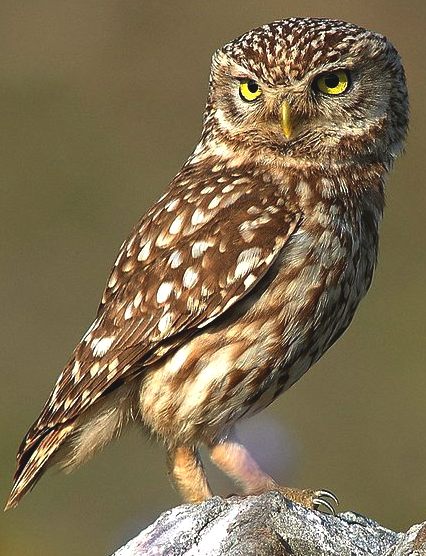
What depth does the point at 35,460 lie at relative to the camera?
5547 millimetres

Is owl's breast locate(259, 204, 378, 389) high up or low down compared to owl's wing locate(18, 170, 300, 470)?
down

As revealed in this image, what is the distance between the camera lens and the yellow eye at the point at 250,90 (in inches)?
225

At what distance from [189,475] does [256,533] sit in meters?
1.33

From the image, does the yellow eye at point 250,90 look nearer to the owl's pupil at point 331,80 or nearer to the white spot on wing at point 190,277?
the owl's pupil at point 331,80

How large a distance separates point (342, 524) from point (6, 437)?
675cm

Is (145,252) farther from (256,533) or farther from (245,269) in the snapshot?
(256,533)

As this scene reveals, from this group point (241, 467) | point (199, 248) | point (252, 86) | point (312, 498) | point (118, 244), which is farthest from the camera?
point (118, 244)

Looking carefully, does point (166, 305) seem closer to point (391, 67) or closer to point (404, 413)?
point (391, 67)

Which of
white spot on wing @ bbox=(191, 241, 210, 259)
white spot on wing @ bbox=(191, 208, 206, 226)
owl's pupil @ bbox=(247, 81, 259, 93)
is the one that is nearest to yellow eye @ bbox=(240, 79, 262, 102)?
owl's pupil @ bbox=(247, 81, 259, 93)

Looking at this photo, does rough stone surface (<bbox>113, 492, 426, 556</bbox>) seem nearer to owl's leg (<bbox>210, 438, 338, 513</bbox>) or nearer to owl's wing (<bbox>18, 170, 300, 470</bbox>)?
owl's leg (<bbox>210, 438, 338, 513</bbox>)

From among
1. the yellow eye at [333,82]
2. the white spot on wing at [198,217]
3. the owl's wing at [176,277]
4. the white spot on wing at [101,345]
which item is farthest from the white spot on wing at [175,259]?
the yellow eye at [333,82]

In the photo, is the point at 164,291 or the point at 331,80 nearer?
the point at 164,291

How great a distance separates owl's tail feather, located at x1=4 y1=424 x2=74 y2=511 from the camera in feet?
18.1

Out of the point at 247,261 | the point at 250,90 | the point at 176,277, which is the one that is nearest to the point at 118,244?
the point at 250,90
